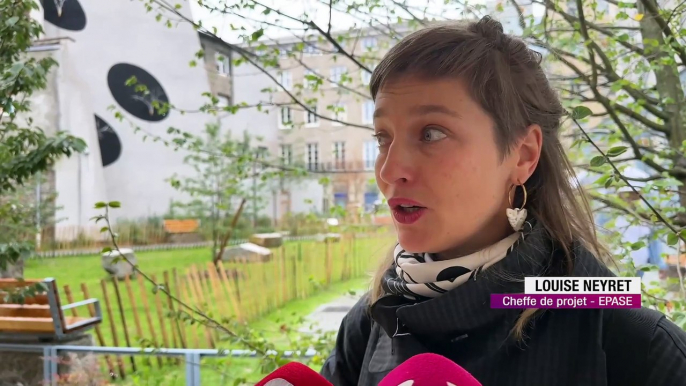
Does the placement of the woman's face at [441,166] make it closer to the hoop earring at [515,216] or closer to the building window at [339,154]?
the hoop earring at [515,216]

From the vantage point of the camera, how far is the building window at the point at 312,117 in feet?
5.33

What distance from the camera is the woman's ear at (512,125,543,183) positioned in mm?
574

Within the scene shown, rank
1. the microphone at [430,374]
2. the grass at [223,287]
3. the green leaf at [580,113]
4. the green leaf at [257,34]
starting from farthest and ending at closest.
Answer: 1. the grass at [223,287]
2. the green leaf at [257,34]
3. the green leaf at [580,113]
4. the microphone at [430,374]

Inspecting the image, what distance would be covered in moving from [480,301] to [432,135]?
0.18m

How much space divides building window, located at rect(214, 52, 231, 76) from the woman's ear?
133 cm

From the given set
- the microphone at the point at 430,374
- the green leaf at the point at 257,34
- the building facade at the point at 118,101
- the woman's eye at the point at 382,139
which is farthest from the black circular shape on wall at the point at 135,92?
the microphone at the point at 430,374

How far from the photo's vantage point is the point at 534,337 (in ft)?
1.70

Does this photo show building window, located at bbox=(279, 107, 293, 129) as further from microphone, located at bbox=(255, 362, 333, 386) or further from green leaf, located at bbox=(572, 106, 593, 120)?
microphone, located at bbox=(255, 362, 333, 386)

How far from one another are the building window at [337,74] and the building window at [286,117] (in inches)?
6.9

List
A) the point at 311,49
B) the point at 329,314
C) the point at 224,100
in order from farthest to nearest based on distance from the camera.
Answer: the point at 329,314, the point at 224,100, the point at 311,49

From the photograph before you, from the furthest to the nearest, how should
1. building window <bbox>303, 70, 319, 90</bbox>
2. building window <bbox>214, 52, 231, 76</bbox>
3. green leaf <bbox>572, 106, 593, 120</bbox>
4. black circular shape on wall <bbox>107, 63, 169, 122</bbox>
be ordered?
black circular shape on wall <bbox>107, 63, 169, 122</bbox> → building window <bbox>214, 52, 231, 76</bbox> → building window <bbox>303, 70, 319, 90</bbox> → green leaf <bbox>572, 106, 593, 120</bbox>

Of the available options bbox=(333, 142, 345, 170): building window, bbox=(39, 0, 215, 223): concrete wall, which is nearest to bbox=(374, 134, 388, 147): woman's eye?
bbox=(333, 142, 345, 170): building window

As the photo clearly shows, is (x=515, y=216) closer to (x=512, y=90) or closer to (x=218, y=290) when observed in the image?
(x=512, y=90)

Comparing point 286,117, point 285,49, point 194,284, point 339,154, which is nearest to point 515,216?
point 285,49
